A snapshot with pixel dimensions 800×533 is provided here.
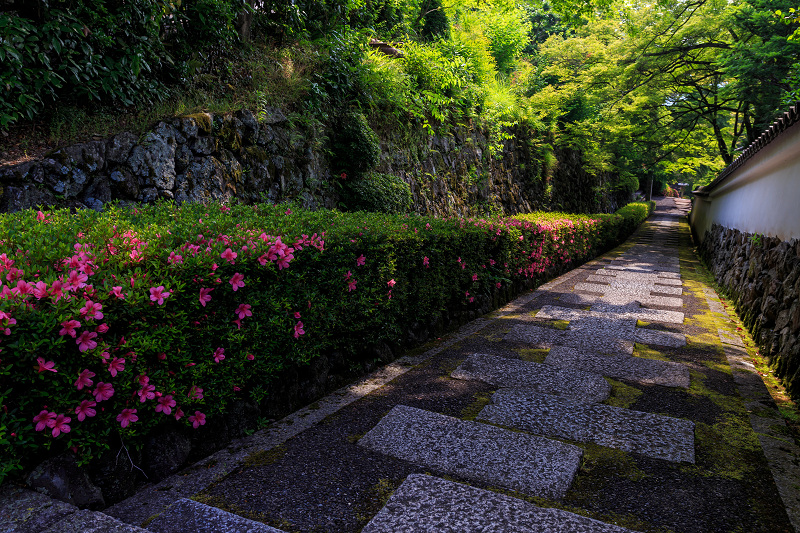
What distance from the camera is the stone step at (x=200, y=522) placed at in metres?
2.02

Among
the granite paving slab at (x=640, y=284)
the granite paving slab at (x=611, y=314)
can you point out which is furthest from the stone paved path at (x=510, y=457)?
the granite paving slab at (x=640, y=284)

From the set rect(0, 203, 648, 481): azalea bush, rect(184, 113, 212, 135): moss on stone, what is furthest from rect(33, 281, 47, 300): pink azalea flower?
rect(184, 113, 212, 135): moss on stone

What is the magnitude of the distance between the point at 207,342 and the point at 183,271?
17.5 inches

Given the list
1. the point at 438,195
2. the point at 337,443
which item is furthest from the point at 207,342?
the point at 438,195

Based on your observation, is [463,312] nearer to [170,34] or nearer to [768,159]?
[170,34]

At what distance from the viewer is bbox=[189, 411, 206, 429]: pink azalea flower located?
2516mm

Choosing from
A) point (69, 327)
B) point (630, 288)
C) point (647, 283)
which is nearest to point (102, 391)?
point (69, 327)

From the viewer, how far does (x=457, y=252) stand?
557 centimetres

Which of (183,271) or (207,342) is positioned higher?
(183,271)

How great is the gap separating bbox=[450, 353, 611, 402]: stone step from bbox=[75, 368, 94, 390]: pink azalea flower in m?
2.91

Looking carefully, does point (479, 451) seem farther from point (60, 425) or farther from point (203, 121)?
point (203, 121)

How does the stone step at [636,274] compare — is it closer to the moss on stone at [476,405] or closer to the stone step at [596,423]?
the stone step at [596,423]

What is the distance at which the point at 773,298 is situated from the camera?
5.40 metres

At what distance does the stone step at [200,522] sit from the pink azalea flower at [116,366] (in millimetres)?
727
